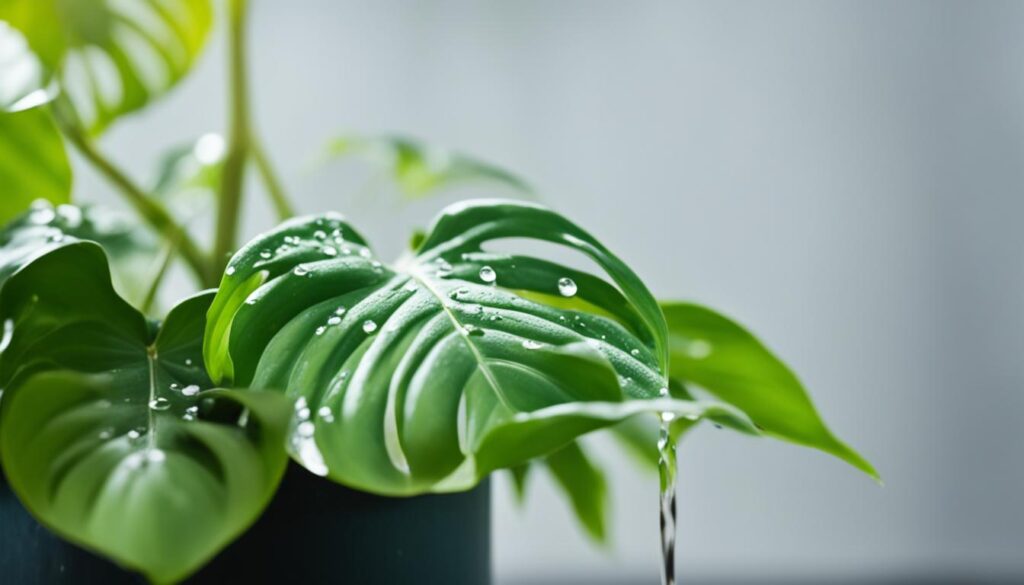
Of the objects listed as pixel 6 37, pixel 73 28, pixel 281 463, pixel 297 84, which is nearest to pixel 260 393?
pixel 281 463

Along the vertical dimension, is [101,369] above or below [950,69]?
below

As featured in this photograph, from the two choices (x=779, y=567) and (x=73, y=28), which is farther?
(x=779, y=567)

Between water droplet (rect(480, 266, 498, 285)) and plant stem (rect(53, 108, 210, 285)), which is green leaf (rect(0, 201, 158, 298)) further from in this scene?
water droplet (rect(480, 266, 498, 285))

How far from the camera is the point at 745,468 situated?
55.7 inches

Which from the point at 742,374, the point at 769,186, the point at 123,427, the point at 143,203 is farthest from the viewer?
the point at 769,186

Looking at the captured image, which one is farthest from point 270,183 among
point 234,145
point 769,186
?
point 769,186

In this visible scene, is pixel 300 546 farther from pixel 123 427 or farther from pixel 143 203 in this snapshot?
pixel 143 203

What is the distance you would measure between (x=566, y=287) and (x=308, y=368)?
0.10 metres

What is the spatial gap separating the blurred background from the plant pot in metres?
0.99

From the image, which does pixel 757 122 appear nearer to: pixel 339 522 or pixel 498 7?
pixel 498 7

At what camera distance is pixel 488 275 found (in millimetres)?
357

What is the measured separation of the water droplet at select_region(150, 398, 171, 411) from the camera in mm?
314

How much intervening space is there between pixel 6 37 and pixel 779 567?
1199mm

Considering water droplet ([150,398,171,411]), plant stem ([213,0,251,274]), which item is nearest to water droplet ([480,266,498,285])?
water droplet ([150,398,171,411])
